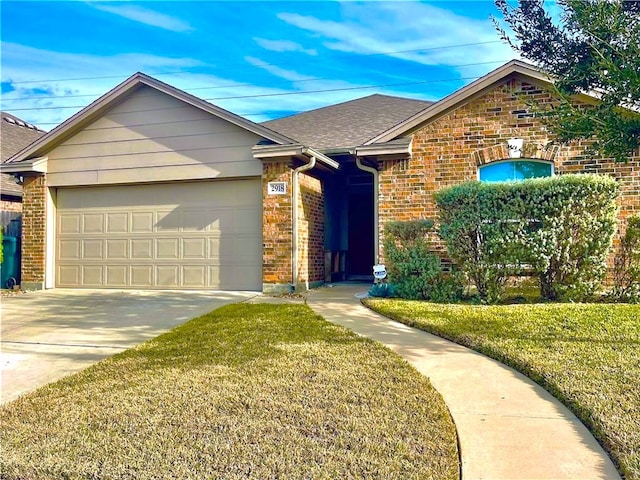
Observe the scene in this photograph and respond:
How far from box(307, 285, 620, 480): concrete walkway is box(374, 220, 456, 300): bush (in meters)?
2.63

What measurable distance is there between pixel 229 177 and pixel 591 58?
7251 mm

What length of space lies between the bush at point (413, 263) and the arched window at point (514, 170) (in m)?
2.10

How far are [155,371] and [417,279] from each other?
16.3 ft

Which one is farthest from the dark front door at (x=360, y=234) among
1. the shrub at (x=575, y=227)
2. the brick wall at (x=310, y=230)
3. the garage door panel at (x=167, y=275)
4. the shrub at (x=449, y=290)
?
the shrub at (x=575, y=227)

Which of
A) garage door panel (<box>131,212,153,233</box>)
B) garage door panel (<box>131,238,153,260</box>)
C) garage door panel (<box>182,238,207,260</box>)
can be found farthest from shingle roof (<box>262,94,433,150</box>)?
garage door panel (<box>131,238,153,260</box>)

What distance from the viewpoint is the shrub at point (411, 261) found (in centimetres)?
Result: 814

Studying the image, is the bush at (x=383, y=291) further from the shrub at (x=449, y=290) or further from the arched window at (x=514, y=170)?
the arched window at (x=514, y=170)

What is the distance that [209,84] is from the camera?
25297mm

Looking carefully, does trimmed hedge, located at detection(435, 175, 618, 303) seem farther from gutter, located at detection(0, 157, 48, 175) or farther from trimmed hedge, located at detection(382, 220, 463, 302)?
gutter, located at detection(0, 157, 48, 175)

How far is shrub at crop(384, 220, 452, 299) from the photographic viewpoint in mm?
8141

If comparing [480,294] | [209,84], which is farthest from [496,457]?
[209,84]

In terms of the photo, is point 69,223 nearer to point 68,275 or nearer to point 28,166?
point 68,275

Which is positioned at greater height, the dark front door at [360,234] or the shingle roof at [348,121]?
the shingle roof at [348,121]

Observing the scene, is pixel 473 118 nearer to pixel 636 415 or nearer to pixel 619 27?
pixel 619 27
